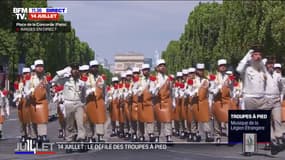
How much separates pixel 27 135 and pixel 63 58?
73968mm

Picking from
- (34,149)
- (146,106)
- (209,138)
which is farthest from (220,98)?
(34,149)

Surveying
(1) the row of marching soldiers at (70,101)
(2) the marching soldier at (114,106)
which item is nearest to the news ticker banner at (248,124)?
(1) the row of marching soldiers at (70,101)

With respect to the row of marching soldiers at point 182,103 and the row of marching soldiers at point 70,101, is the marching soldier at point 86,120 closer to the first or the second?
the row of marching soldiers at point 70,101

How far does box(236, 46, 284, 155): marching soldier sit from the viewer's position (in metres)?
15.4

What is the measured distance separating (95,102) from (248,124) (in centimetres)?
478

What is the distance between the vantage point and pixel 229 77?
19797mm

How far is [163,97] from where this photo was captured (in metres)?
19.8

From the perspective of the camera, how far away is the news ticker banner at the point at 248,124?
14500mm

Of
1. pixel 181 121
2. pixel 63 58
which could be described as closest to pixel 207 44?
pixel 63 58

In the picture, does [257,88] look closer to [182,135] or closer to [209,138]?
[209,138]

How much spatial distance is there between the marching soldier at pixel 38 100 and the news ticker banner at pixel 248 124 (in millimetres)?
5495

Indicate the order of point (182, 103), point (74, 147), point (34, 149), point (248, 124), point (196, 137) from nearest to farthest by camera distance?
point (248, 124)
point (34, 149)
point (74, 147)
point (196, 137)
point (182, 103)

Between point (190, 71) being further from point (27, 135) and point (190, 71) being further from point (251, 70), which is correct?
point (251, 70)

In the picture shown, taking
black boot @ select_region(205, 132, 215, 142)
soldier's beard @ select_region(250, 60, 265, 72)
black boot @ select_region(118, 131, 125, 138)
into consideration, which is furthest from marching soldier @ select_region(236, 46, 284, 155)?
black boot @ select_region(118, 131, 125, 138)
